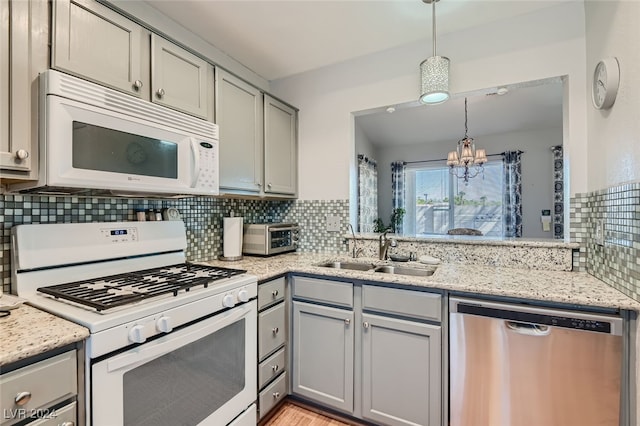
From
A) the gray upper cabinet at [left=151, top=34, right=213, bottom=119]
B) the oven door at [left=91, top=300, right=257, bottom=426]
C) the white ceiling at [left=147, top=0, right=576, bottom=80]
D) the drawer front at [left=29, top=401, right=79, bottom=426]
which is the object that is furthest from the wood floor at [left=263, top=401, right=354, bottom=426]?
the white ceiling at [left=147, top=0, right=576, bottom=80]

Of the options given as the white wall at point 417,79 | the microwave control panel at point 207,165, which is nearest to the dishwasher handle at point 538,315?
the white wall at point 417,79

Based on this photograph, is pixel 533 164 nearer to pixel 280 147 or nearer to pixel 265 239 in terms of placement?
pixel 280 147

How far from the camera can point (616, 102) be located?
1.35m

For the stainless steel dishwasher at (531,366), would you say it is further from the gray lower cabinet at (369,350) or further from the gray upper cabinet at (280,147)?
the gray upper cabinet at (280,147)

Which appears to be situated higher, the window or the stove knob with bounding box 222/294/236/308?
the window

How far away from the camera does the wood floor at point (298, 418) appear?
5.76 ft

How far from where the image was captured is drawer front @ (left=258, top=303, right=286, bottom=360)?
167 cm

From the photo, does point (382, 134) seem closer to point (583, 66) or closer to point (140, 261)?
point (583, 66)

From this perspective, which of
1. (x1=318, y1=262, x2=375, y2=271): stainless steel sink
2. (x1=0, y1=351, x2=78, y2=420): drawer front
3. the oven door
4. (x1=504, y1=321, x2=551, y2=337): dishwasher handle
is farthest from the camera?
(x1=318, y1=262, x2=375, y2=271): stainless steel sink

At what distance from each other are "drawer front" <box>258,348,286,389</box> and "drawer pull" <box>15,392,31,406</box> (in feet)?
3.43

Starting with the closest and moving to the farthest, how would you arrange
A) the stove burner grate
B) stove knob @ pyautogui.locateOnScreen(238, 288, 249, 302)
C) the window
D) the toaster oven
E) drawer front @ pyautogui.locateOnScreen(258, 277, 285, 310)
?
1. the stove burner grate
2. stove knob @ pyautogui.locateOnScreen(238, 288, 249, 302)
3. drawer front @ pyautogui.locateOnScreen(258, 277, 285, 310)
4. the toaster oven
5. the window

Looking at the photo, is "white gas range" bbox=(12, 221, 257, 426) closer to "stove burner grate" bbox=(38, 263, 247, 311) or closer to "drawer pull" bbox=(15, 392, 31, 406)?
"stove burner grate" bbox=(38, 263, 247, 311)

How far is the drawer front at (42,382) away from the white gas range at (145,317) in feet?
0.16

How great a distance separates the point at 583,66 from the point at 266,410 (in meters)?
2.72
